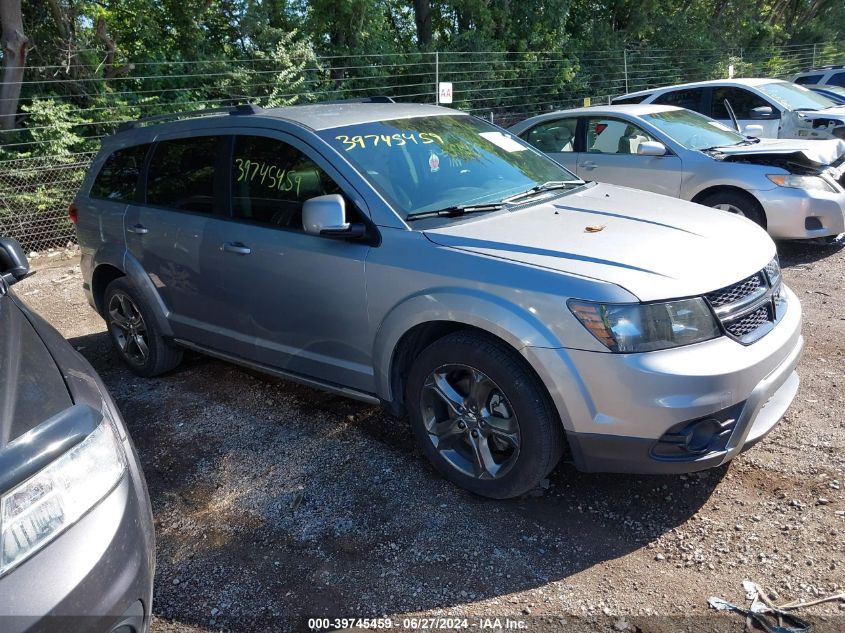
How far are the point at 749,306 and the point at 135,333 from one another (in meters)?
3.97

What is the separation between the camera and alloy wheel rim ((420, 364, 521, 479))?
3152 mm

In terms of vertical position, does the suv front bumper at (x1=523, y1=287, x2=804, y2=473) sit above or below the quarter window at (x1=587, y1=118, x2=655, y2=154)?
below

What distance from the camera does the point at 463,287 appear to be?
122 inches

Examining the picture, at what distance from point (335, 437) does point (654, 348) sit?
195 centimetres

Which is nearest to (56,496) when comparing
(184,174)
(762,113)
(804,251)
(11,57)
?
(184,174)

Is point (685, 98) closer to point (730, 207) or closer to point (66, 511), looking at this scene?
point (730, 207)

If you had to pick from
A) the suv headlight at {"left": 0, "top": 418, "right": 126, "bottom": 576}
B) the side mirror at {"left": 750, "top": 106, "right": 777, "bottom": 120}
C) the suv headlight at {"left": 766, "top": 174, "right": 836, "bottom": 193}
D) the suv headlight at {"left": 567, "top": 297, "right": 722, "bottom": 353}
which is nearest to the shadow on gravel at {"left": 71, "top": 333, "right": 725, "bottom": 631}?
the suv headlight at {"left": 567, "top": 297, "right": 722, "bottom": 353}

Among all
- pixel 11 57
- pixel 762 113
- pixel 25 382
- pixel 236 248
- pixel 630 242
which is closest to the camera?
pixel 25 382

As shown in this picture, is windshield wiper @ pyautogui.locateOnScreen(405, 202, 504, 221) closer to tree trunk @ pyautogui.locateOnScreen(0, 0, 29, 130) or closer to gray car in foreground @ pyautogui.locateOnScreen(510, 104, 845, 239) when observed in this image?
gray car in foreground @ pyautogui.locateOnScreen(510, 104, 845, 239)

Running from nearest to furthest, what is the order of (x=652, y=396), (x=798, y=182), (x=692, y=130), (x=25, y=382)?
1. (x=25, y=382)
2. (x=652, y=396)
3. (x=798, y=182)
4. (x=692, y=130)

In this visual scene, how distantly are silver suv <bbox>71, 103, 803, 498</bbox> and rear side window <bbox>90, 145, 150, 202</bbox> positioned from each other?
0.03 meters

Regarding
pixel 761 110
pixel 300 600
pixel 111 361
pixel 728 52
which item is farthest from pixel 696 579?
pixel 728 52

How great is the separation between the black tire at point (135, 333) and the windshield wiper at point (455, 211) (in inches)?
89.3

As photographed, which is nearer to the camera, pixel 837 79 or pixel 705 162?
pixel 705 162
